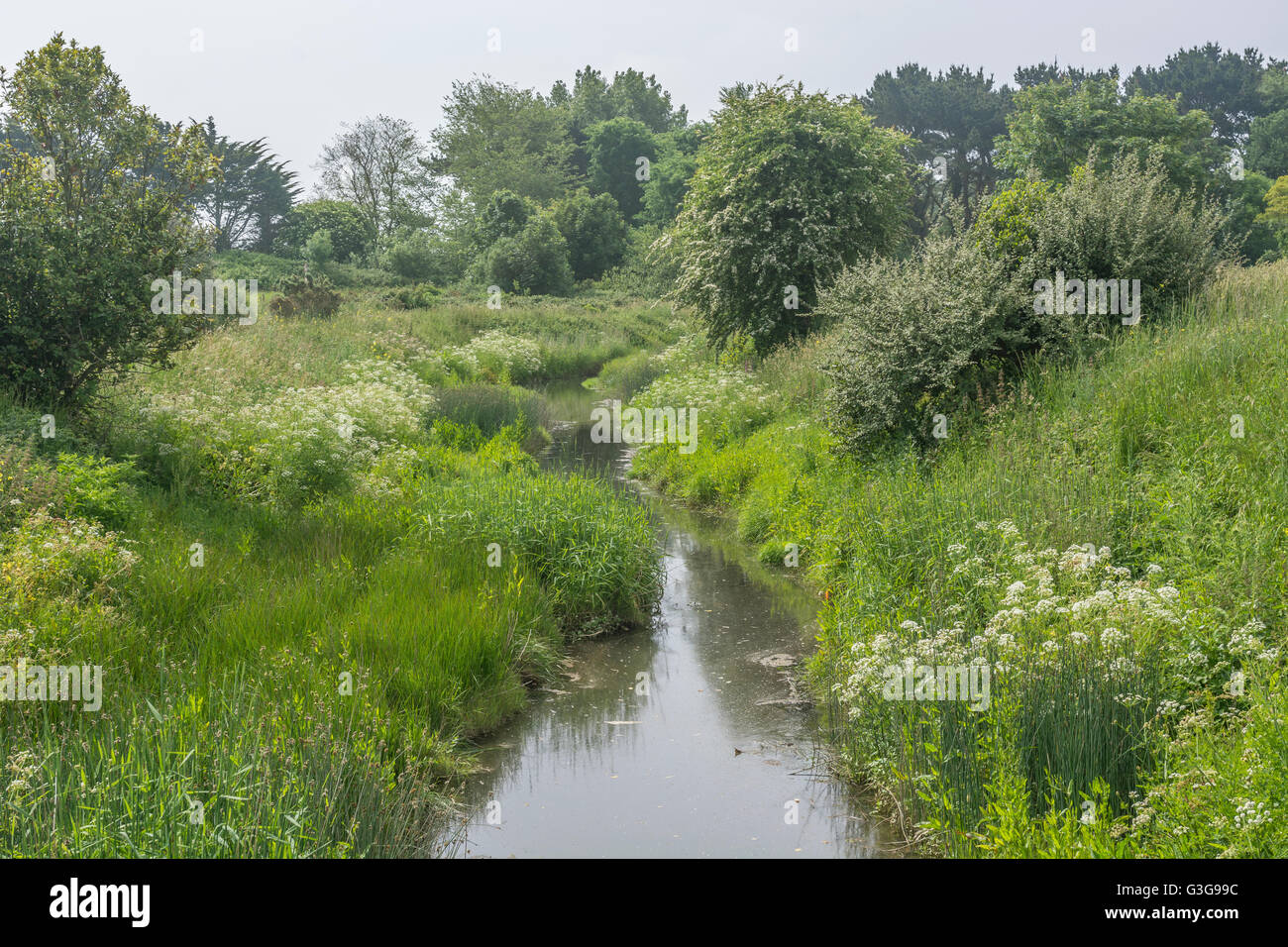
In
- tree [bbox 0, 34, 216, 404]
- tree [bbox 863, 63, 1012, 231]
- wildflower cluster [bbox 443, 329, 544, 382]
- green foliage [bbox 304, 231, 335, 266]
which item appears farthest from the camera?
tree [bbox 863, 63, 1012, 231]

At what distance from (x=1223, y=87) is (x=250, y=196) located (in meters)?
59.6

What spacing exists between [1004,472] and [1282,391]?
2.13 m

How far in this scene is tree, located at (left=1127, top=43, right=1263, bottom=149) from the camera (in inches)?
2265

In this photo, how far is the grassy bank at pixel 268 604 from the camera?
13.6 feet

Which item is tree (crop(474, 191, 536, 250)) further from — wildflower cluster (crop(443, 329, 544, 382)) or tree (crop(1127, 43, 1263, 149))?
tree (crop(1127, 43, 1263, 149))

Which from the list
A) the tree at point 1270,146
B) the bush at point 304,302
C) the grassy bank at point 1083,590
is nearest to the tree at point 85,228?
the grassy bank at point 1083,590

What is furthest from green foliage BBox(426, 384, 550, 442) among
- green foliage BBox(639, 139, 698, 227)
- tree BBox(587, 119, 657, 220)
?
tree BBox(587, 119, 657, 220)

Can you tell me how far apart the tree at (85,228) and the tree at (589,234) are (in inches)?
1531

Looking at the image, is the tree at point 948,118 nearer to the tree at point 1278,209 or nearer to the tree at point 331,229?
the tree at point 1278,209

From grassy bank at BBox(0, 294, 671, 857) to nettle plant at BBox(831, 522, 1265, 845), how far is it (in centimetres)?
271

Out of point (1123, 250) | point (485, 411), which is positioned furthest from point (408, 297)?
point (1123, 250)
